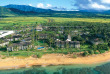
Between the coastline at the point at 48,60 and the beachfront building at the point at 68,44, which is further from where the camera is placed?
the beachfront building at the point at 68,44

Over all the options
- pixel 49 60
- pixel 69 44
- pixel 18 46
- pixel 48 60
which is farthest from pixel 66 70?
pixel 18 46

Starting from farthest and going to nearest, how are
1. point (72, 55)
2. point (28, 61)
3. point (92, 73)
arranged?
point (72, 55)
point (28, 61)
point (92, 73)

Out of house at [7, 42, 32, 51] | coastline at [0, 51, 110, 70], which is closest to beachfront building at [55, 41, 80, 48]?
coastline at [0, 51, 110, 70]

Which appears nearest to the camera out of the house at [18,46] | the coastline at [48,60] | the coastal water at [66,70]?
the coastal water at [66,70]

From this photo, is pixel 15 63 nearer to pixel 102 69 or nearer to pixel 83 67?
pixel 83 67

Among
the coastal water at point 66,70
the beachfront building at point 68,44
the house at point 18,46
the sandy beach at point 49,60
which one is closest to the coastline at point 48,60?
the sandy beach at point 49,60

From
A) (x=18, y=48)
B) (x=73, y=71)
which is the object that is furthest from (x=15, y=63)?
(x=73, y=71)

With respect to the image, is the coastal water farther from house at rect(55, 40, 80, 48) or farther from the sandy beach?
house at rect(55, 40, 80, 48)

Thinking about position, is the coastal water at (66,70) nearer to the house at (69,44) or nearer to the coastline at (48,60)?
the coastline at (48,60)
